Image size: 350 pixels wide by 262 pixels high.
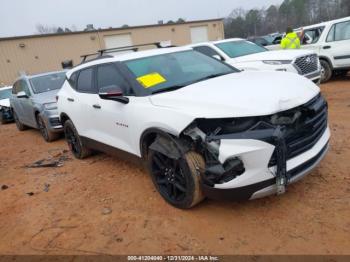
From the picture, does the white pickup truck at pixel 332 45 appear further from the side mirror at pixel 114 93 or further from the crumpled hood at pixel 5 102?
the crumpled hood at pixel 5 102

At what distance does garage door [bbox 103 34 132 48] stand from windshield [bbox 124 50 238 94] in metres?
25.5

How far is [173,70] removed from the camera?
4238 millimetres

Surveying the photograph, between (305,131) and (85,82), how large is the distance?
3399 millimetres

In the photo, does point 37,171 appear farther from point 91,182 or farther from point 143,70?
point 143,70

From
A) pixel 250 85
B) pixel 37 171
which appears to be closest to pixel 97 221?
pixel 250 85

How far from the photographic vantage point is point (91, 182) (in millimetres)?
4863

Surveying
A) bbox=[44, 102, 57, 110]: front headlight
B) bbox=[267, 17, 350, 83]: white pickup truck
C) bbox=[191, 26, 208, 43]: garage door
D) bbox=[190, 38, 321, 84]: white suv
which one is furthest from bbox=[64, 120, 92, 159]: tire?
bbox=[191, 26, 208, 43]: garage door

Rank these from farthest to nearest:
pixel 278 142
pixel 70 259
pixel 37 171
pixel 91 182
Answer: pixel 37 171 < pixel 91 182 < pixel 70 259 < pixel 278 142

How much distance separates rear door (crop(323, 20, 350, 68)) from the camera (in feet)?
30.6

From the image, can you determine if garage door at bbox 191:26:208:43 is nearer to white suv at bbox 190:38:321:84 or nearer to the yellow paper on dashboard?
white suv at bbox 190:38:321:84

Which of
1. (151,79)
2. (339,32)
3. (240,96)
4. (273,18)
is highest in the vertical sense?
(151,79)

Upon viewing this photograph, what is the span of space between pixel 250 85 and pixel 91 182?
2.77 meters

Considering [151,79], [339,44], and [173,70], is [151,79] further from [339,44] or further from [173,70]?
[339,44]

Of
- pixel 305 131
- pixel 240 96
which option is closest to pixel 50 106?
pixel 240 96
